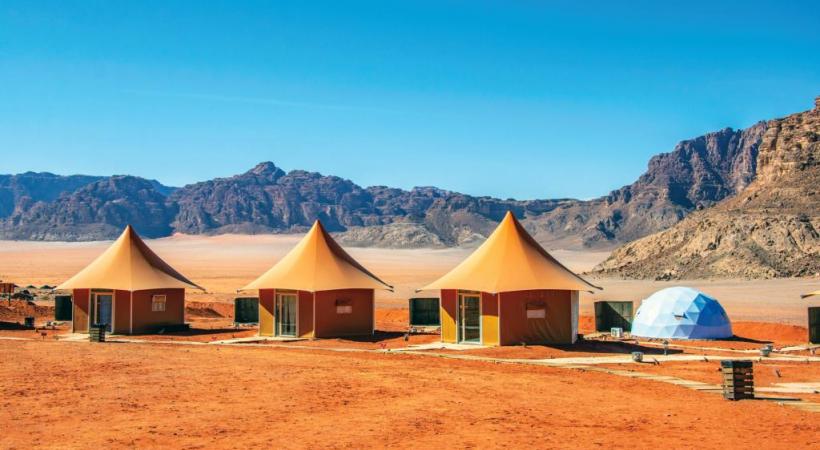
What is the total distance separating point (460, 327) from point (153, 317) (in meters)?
13.4

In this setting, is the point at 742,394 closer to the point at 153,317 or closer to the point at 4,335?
the point at 153,317

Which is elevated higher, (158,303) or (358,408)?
(158,303)

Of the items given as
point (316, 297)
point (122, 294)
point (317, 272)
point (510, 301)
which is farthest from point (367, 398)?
point (122, 294)

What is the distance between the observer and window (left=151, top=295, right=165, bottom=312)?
35188 mm

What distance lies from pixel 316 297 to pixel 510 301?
7515 millimetres

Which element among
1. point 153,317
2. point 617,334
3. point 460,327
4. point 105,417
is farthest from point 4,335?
point 617,334

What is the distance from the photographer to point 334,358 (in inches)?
1003

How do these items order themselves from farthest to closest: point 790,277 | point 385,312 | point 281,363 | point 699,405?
point 790,277 → point 385,312 → point 281,363 → point 699,405

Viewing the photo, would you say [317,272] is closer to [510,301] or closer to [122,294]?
[510,301]

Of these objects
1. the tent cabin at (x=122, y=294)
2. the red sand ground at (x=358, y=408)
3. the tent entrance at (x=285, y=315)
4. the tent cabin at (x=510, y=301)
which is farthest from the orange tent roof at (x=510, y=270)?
the tent cabin at (x=122, y=294)

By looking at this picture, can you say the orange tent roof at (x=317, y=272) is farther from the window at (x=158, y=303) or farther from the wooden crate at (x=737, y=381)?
the wooden crate at (x=737, y=381)

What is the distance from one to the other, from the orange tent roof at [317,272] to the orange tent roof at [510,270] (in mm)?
3768

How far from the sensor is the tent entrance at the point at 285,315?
32.4 meters

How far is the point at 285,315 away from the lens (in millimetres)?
32625
